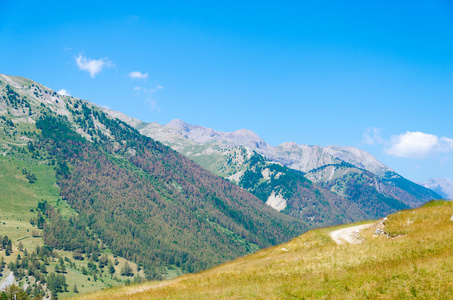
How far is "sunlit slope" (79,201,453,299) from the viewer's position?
20.3 metres

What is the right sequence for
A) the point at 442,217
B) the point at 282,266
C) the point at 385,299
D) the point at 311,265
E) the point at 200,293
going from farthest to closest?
1. the point at 442,217
2. the point at 282,266
3. the point at 311,265
4. the point at 200,293
5. the point at 385,299

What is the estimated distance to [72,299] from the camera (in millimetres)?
29188

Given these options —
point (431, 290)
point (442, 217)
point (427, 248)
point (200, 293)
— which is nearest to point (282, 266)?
point (200, 293)

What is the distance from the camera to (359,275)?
23.9 metres

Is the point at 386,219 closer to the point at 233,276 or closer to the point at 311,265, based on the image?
the point at 311,265

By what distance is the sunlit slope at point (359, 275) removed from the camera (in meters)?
20.3

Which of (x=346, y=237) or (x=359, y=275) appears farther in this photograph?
(x=346, y=237)

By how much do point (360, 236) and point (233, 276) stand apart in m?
22.7

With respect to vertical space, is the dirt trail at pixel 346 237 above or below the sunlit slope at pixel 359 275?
above

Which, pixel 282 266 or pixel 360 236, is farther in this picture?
pixel 360 236

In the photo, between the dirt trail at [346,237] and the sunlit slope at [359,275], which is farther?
the dirt trail at [346,237]

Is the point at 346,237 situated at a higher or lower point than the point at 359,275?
higher

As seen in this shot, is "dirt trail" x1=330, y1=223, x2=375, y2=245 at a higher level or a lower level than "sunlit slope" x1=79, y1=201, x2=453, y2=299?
higher

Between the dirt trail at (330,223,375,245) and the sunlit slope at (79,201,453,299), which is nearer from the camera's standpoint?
the sunlit slope at (79,201,453,299)
